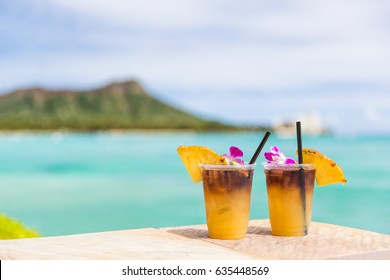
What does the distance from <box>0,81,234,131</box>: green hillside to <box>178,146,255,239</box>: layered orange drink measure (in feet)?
258

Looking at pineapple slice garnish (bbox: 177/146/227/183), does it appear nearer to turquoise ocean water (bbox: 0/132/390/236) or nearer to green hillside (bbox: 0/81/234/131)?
turquoise ocean water (bbox: 0/132/390/236)

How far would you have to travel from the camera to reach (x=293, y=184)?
1815 millimetres

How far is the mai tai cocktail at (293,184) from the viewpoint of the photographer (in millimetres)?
1816

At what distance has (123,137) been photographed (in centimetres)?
7856

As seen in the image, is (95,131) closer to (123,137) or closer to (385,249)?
(123,137)

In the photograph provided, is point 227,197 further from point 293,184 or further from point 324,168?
point 324,168

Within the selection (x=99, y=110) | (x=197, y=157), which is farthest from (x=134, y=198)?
(x=99, y=110)

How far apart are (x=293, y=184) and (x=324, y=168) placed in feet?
0.39

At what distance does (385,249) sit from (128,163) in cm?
2967

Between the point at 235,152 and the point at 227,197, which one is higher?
the point at 235,152

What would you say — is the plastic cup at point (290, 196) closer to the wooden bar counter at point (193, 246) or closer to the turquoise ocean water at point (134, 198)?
the wooden bar counter at point (193, 246)

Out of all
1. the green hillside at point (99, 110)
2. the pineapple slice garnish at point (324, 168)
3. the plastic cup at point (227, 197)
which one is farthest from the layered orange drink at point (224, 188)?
the green hillside at point (99, 110)

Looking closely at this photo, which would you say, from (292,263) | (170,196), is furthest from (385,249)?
(170,196)

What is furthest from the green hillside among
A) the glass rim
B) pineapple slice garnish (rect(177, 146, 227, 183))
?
the glass rim
